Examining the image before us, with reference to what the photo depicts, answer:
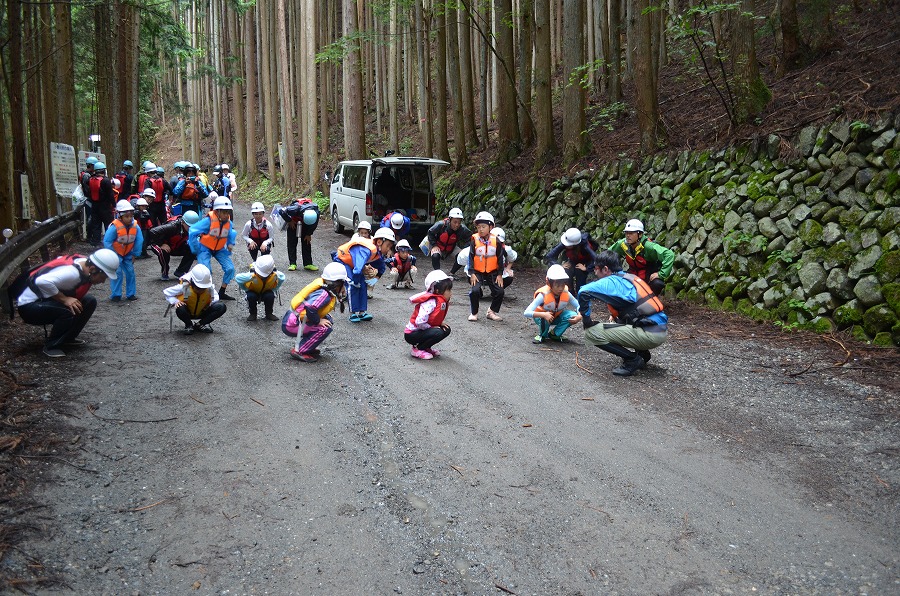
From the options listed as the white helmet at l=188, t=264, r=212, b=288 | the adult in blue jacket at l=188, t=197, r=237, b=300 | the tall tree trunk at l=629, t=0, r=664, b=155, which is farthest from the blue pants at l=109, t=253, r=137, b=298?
the tall tree trunk at l=629, t=0, r=664, b=155

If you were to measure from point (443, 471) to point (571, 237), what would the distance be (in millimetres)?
6189

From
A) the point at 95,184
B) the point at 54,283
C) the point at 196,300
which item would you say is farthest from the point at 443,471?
the point at 95,184

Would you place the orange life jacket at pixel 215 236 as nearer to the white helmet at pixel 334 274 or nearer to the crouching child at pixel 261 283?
the crouching child at pixel 261 283

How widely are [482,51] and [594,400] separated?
20.4 meters

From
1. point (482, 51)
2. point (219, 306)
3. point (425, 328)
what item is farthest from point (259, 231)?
point (482, 51)

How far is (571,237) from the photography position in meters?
10.8

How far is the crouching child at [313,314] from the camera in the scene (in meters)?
8.27

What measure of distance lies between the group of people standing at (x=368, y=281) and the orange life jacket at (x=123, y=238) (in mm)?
15

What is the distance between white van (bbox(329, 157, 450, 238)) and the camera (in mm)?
17062

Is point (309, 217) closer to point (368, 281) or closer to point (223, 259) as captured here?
point (223, 259)

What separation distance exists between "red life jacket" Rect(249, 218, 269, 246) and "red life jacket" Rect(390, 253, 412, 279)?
8.10 ft

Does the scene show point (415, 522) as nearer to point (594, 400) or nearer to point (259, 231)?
point (594, 400)

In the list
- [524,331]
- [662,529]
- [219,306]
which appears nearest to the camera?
[662,529]

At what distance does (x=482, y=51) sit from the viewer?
2503cm
